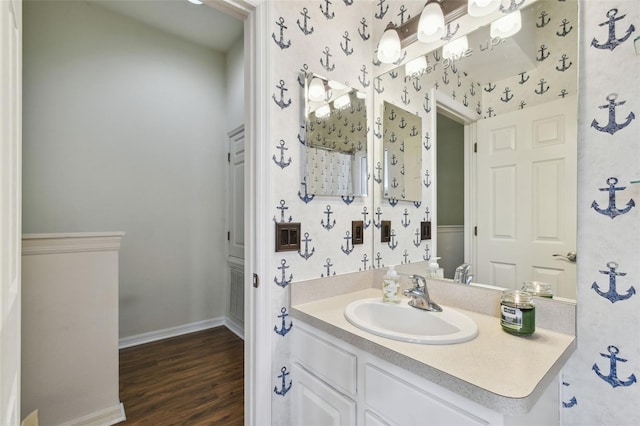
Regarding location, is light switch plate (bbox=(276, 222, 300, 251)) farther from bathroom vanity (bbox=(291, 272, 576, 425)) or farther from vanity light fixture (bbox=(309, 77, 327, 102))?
vanity light fixture (bbox=(309, 77, 327, 102))

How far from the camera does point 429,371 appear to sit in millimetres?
782

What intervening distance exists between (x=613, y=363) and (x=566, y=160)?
2.08 feet

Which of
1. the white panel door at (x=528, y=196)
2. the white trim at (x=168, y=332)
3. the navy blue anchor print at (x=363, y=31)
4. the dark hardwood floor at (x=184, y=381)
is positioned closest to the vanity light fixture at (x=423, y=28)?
the navy blue anchor print at (x=363, y=31)

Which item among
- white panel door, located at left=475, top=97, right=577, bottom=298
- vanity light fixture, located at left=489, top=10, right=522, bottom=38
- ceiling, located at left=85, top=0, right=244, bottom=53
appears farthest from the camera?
ceiling, located at left=85, top=0, right=244, bottom=53

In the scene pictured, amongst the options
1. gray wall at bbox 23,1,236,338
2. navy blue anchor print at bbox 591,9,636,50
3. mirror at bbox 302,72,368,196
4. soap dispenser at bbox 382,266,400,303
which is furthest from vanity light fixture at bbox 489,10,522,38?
gray wall at bbox 23,1,236,338

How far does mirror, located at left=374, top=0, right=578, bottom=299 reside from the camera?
1.01m

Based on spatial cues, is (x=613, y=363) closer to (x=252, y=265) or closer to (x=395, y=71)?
(x=252, y=265)

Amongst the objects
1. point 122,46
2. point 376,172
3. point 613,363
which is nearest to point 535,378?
point 613,363

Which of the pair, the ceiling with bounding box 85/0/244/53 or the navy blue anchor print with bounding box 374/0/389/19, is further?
the ceiling with bounding box 85/0/244/53

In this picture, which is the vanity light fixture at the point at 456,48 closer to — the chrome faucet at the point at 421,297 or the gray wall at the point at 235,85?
the chrome faucet at the point at 421,297

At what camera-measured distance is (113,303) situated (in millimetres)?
1714

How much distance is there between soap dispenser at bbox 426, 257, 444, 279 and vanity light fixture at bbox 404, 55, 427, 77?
3.01 feet

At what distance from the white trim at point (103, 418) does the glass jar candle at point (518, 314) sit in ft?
6.79

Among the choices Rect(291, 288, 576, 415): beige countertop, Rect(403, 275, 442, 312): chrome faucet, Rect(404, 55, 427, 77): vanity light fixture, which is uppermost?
Rect(404, 55, 427, 77): vanity light fixture
